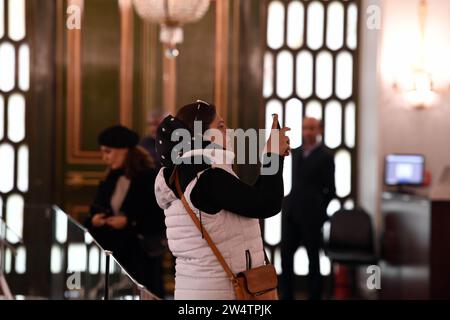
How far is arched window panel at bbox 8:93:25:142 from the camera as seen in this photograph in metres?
8.58

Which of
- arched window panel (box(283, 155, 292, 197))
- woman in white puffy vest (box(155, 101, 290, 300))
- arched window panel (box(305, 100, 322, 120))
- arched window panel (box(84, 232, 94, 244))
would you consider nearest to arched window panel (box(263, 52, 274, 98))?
arched window panel (box(305, 100, 322, 120))

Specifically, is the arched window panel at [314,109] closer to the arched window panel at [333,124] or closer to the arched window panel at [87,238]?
the arched window panel at [333,124]

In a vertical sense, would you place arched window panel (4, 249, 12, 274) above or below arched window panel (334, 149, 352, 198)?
below

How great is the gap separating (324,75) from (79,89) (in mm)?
2079

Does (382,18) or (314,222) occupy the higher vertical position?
(382,18)

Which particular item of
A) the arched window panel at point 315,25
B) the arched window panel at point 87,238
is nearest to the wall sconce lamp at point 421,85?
the arched window panel at point 315,25

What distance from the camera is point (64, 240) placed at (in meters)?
5.54

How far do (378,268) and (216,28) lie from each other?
7.82 feet

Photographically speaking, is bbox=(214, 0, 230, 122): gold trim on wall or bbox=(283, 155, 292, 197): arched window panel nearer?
bbox=(283, 155, 292, 197): arched window panel

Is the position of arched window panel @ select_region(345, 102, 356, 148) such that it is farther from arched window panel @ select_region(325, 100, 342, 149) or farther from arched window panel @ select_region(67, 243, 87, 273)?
arched window panel @ select_region(67, 243, 87, 273)

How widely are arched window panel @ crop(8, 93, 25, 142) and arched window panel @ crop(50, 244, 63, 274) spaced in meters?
2.84

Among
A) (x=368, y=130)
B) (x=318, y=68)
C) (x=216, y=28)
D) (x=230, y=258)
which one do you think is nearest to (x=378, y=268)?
(x=368, y=130)

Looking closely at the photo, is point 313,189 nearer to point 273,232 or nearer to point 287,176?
point 287,176
